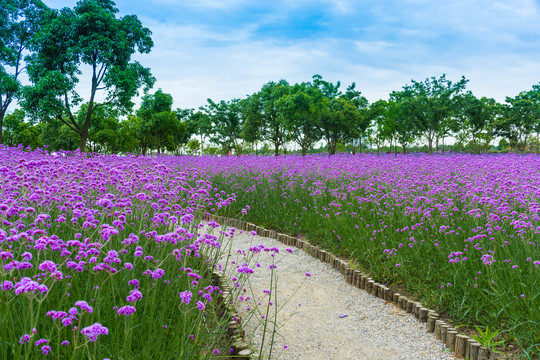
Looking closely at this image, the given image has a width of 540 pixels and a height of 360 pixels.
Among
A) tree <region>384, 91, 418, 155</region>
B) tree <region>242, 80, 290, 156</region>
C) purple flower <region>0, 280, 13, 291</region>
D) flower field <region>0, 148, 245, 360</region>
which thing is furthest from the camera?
tree <region>384, 91, 418, 155</region>

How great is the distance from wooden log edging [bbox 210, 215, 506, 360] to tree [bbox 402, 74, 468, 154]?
33795mm

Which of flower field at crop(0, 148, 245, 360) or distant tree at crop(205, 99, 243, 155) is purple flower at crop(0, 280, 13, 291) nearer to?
flower field at crop(0, 148, 245, 360)

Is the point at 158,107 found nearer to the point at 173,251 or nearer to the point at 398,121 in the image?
the point at 398,121

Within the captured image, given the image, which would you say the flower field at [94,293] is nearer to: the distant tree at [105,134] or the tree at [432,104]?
the tree at [432,104]

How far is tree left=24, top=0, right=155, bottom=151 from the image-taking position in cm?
2131

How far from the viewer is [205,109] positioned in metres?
57.1

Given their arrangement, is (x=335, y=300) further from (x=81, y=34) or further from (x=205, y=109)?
(x=205, y=109)

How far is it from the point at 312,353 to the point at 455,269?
2016 mm

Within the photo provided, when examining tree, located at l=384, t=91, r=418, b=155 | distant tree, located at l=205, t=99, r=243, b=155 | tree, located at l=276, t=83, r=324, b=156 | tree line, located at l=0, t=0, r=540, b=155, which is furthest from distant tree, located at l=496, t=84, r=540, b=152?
distant tree, located at l=205, t=99, r=243, b=155

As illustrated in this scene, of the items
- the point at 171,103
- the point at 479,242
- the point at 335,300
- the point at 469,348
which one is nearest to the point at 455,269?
the point at 479,242

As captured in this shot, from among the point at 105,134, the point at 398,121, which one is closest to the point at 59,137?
the point at 105,134

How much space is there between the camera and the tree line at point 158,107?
21984 mm

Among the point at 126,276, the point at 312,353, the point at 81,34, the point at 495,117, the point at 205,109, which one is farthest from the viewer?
the point at 205,109

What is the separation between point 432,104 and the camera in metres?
38.7
